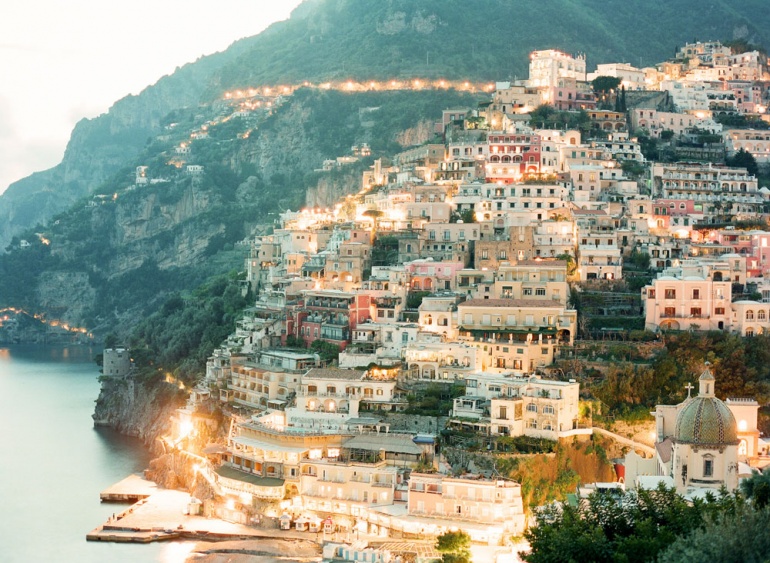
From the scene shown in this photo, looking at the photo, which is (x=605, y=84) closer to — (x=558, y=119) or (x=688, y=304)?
(x=558, y=119)

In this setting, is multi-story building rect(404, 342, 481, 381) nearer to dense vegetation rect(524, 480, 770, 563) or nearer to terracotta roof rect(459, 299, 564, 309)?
terracotta roof rect(459, 299, 564, 309)

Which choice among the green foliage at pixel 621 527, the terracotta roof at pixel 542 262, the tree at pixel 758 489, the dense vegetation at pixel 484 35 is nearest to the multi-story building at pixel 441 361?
the terracotta roof at pixel 542 262

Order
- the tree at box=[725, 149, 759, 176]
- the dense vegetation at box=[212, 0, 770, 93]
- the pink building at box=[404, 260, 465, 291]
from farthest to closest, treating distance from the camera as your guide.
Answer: the dense vegetation at box=[212, 0, 770, 93]
the tree at box=[725, 149, 759, 176]
the pink building at box=[404, 260, 465, 291]

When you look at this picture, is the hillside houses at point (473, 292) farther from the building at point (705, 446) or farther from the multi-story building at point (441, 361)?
the building at point (705, 446)

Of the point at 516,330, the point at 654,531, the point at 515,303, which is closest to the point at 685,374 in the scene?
the point at 516,330

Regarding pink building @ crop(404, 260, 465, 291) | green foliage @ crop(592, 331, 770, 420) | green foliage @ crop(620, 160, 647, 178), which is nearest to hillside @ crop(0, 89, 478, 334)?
green foliage @ crop(620, 160, 647, 178)

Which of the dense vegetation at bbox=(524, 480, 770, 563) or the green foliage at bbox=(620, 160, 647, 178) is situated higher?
the green foliage at bbox=(620, 160, 647, 178)

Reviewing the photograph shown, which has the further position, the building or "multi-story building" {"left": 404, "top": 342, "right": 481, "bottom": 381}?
"multi-story building" {"left": 404, "top": 342, "right": 481, "bottom": 381}
